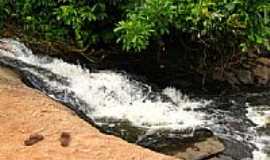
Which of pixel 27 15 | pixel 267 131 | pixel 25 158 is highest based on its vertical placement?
pixel 27 15

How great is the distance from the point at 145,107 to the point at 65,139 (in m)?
2.84

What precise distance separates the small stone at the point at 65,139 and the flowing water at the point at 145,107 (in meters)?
1.44

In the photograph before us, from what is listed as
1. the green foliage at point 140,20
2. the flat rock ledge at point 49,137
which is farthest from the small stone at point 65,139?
the green foliage at point 140,20

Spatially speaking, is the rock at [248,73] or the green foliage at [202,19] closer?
the green foliage at [202,19]

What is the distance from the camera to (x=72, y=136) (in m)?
6.02

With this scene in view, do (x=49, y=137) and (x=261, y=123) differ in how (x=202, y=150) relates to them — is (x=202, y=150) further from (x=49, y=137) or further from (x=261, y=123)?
(x=49, y=137)

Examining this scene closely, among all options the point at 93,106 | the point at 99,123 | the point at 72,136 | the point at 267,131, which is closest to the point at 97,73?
the point at 93,106

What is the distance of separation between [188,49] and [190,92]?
→ 805mm

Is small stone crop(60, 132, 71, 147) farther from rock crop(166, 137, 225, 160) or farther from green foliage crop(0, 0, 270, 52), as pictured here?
green foliage crop(0, 0, 270, 52)

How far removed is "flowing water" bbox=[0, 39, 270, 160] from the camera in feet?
24.9

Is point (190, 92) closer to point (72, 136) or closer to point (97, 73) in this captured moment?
point (97, 73)

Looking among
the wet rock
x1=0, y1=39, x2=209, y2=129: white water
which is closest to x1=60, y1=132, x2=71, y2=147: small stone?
x1=0, y1=39, x2=209, y2=129: white water

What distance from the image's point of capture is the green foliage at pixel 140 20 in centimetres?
828

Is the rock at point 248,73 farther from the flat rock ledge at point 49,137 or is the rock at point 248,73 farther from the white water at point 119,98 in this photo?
the flat rock ledge at point 49,137
